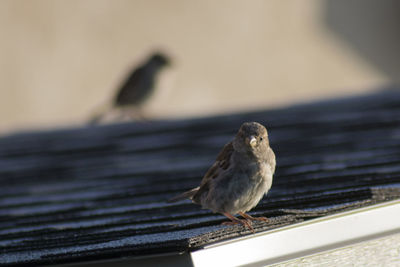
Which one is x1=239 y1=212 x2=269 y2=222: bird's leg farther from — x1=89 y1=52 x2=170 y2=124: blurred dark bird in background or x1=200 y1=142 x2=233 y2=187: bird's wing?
x1=89 y1=52 x2=170 y2=124: blurred dark bird in background

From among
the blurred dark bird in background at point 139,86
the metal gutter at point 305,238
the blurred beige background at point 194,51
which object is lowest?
the metal gutter at point 305,238

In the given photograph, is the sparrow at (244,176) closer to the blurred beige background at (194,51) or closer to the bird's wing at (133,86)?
the bird's wing at (133,86)

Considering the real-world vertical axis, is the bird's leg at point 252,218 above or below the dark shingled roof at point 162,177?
below

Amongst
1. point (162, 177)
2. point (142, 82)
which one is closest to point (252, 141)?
point (162, 177)

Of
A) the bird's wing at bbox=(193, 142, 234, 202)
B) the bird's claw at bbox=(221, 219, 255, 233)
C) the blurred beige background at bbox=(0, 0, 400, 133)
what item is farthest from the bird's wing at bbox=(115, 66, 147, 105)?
the bird's claw at bbox=(221, 219, 255, 233)

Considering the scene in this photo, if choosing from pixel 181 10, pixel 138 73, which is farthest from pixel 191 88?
pixel 138 73

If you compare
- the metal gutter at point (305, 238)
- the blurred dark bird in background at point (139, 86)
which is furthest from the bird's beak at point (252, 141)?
the blurred dark bird in background at point (139, 86)

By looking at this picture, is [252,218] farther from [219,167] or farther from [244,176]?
[219,167]
